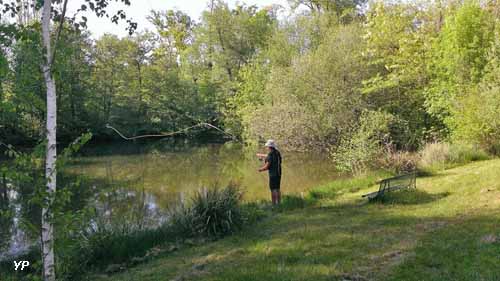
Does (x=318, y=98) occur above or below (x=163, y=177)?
above

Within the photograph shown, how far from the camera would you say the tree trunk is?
379cm

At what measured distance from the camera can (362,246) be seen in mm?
6070

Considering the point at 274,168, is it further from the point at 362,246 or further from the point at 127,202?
the point at 127,202

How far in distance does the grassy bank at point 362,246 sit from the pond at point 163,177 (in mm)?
3302

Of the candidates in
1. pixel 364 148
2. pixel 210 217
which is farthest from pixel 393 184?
pixel 364 148

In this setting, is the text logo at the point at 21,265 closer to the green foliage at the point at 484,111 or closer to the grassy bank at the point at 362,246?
the grassy bank at the point at 362,246

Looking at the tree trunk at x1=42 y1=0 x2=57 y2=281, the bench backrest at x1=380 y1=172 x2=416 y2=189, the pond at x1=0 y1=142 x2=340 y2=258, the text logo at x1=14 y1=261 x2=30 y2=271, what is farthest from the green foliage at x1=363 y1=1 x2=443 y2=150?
the tree trunk at x1=42 y1=0 x2=57 y2=281

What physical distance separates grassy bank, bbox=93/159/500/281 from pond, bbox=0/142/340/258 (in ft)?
10.8

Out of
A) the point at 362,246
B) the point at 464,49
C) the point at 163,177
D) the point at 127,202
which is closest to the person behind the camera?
the point at 362,246

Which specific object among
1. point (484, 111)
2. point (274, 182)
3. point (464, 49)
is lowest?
point (274, 182)

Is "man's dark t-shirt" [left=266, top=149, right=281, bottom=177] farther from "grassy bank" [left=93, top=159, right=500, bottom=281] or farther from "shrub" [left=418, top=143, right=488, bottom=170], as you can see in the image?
"shrub" [left=418, top=143, right=488, bottom=170]

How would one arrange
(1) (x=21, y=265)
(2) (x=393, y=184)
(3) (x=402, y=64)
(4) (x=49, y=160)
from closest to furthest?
(4) (x=49, y=160), (1) (x=21, y=265), (2) (x=393, y=184), (3) (x=402, y=64)

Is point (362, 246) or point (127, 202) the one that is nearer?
point (362, 246)

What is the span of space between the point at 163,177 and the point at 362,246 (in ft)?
48.2
